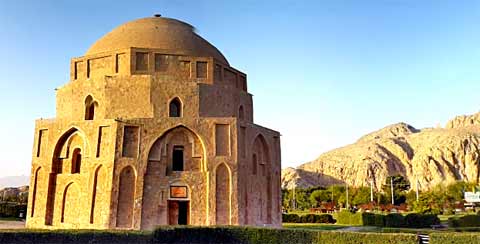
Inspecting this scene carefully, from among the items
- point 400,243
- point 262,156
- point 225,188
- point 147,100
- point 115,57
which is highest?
point 115,57

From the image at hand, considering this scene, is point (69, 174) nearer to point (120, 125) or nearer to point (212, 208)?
point (120, 125)

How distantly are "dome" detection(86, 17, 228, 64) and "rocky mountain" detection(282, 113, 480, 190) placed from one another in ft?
271

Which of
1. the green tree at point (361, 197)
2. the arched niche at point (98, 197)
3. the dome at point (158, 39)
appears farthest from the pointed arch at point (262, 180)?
the green tree at point (361, 197)

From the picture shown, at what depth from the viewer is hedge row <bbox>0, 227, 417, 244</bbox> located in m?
13.4

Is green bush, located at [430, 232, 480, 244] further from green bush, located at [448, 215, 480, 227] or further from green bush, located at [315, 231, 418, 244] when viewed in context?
green bush, located at [448, 215, 480, 227]

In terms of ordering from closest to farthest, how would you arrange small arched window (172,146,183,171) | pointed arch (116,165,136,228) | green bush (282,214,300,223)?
1. pointed arch (116,165,136,228)
2. small arched window (172,146,183,171)
3. green bush (282,214,300,223)

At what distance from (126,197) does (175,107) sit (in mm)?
5097

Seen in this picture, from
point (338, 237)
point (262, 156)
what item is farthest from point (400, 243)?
point (262, 156)

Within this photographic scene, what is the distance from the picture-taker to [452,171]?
95.5 m

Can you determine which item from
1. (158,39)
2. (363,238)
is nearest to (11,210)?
(158,39)

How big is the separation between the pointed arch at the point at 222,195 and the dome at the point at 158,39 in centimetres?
694

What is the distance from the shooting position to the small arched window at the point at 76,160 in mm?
20734

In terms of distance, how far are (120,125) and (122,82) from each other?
265 cm

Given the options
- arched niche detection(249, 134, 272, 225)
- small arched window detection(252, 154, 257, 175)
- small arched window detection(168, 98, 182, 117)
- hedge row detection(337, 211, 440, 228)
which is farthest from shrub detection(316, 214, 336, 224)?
small arched window detection(168, 98, 182, 117)
